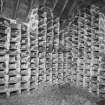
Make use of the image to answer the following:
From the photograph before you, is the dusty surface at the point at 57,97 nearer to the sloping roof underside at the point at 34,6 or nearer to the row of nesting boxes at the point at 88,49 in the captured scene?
the row of nesting boxes at the point at 88,49

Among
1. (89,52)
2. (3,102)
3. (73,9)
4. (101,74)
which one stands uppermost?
(73,9)

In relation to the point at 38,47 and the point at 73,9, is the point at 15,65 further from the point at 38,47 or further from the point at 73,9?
the point at 73,9

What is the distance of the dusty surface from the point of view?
4.31 m

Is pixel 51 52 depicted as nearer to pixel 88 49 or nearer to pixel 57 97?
pixel 88 49

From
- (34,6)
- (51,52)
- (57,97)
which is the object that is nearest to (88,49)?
(51,52)

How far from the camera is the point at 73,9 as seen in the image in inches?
237

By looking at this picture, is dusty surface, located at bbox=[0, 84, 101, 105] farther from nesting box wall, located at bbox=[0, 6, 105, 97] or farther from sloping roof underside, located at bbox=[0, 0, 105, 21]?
sloping roof underside, located at bbox=[0, 0, 105, 21]

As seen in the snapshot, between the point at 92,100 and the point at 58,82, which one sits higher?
the point at 58,82

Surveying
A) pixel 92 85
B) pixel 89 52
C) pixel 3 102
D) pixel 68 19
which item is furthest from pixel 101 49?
pixel 3 102

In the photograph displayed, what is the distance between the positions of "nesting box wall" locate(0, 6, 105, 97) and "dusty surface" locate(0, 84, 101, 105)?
9.6 inches

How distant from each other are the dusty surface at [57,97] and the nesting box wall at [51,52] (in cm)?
24

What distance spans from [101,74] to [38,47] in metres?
2.93

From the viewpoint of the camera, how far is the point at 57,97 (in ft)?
16.6

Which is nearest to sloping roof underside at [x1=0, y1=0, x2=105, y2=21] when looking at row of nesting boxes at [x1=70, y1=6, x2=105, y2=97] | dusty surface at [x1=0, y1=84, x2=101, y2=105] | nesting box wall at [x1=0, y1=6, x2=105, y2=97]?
nesting box wall at [x1=0, y1=6, x2=105, y2=97]
